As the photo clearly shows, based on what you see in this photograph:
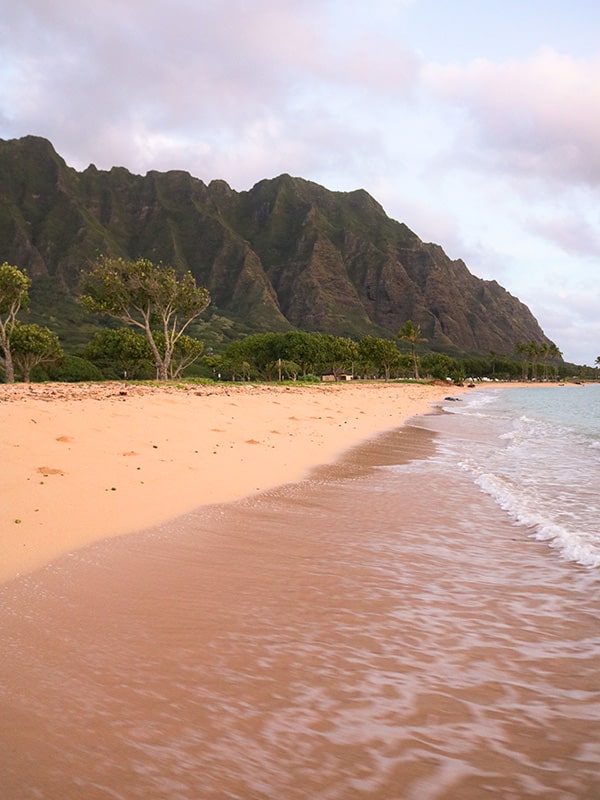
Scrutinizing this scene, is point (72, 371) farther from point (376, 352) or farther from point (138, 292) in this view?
point (376, 352)

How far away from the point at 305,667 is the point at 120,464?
24.4 ft

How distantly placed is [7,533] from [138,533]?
143 centimetres

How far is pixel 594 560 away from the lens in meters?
6.14

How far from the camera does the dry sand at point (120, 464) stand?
660cm

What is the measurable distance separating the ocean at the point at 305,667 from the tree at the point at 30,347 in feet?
170

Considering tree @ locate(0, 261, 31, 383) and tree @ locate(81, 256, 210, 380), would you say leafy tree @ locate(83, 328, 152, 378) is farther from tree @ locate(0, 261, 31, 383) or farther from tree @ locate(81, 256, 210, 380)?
tree @ locate(0, 261, 31, 383)

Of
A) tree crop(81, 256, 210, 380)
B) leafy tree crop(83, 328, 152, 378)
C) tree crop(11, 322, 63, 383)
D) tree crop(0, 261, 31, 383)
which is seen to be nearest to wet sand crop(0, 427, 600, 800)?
tree crop(0, 261, 31, 383)

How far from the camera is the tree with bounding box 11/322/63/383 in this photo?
172 feet

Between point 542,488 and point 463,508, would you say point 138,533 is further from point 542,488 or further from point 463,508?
point 542,488

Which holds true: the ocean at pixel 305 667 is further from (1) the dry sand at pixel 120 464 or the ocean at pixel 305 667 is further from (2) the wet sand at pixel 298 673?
(1) the dry sand at pixel 120 464

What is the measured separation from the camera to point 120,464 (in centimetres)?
1018

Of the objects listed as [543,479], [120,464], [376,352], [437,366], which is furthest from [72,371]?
[437,366]

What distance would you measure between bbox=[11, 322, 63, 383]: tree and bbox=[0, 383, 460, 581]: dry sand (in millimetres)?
37991

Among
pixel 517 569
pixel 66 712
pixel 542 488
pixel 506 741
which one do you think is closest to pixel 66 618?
pixel 66 712
